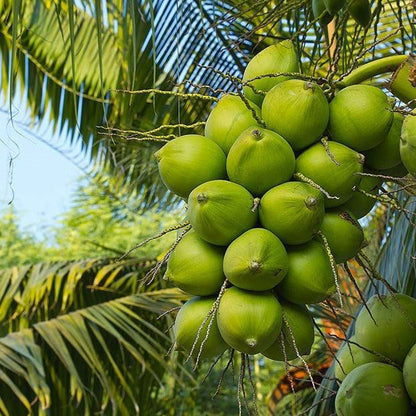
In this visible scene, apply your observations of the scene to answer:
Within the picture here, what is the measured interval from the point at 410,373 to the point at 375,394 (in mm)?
61

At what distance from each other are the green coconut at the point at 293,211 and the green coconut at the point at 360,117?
109 millimetres

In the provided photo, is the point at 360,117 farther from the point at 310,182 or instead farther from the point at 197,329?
the point at 197,329

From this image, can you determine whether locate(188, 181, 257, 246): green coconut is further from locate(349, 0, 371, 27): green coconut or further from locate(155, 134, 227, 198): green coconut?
locate(349, 0, 371, 27): green coconut

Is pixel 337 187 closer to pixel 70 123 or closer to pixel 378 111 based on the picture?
pixel 378 111

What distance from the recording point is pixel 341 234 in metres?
0.94

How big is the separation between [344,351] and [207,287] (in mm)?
439

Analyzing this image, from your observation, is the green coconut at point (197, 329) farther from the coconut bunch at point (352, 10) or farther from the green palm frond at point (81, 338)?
the green palm frond at point (81, 338)

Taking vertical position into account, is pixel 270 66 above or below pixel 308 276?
above

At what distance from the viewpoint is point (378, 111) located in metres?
0.96

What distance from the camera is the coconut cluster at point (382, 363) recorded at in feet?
3.51

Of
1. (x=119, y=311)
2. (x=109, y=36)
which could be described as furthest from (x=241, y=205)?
(x=109, y=36)

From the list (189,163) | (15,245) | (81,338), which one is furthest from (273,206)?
(15,245)

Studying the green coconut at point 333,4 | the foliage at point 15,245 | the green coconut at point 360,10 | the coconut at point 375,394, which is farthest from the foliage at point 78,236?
the coconut at point 375,394

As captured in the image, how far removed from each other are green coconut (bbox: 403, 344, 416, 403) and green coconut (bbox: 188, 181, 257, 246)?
0.35 m
